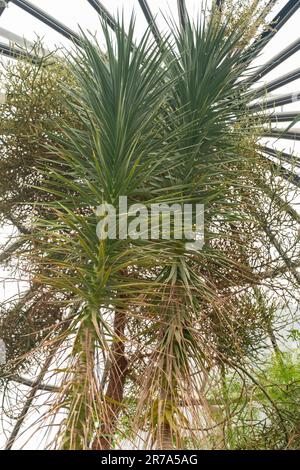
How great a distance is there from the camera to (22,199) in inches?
114

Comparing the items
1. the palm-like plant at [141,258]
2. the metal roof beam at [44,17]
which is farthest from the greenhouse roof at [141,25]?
the palm-like plant at [141,258]

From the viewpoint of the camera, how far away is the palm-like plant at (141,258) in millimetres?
1584

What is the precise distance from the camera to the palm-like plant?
1.58 meters

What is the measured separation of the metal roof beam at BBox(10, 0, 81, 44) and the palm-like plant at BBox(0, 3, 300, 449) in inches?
83.4

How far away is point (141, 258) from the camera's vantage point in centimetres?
168

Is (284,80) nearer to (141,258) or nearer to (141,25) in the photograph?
(141,25)

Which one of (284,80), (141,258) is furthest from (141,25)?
(141,258)

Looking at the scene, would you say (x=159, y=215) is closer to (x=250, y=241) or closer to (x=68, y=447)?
(x=68, y=447)

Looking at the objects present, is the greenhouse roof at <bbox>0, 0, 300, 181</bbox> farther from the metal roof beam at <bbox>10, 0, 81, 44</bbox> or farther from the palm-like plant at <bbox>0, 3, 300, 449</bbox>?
the palm-like plant at <bbox>0, 3, 300, 449</bbox>

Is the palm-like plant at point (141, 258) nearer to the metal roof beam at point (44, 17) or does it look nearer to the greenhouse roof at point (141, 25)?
the greenhouse roof at point (141, 25)

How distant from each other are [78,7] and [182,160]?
2923mm

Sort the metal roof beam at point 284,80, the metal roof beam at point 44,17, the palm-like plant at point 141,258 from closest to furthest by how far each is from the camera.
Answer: the palm-like plant at point 141,258, the metal roof beam at point 44,17, the metal roof beam at point 284,80

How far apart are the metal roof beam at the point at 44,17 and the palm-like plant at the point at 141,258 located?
2.12 meters
